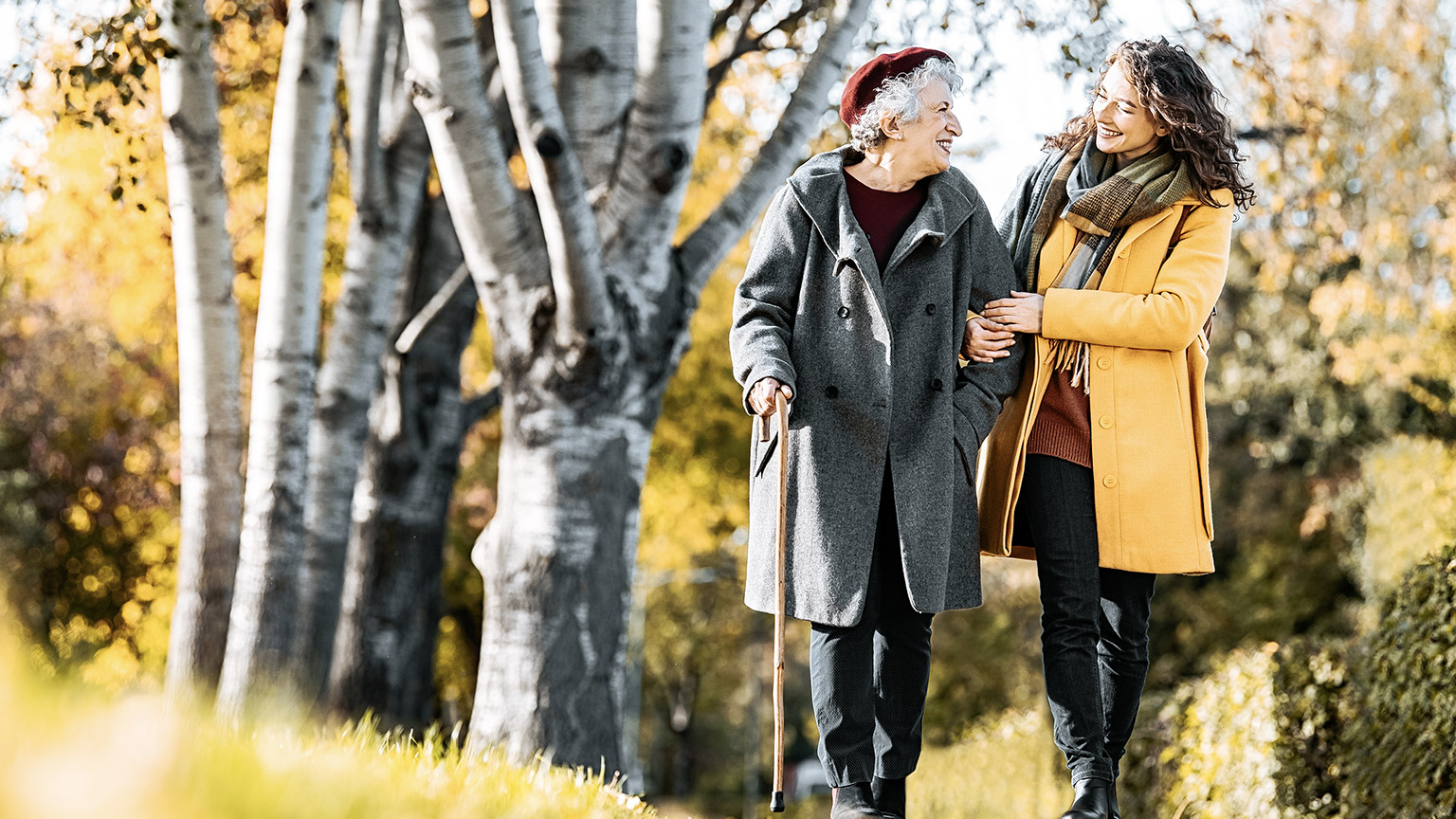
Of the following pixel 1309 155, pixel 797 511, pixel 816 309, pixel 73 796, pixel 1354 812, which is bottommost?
pixel 1354 812

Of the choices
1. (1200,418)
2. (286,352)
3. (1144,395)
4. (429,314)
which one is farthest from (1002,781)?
(1144,395)

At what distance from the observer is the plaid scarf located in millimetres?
3982

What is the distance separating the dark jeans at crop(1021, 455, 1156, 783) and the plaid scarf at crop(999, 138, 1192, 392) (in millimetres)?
355

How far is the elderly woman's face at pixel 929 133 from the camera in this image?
3.98m

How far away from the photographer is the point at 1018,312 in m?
4.02

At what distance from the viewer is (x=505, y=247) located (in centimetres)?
592

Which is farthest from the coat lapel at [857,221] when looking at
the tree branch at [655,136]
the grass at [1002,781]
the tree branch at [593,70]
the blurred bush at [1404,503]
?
the grass at [1002,781]

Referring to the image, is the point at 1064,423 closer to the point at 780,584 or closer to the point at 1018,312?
the point at 1018,312

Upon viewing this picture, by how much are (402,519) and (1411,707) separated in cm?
693

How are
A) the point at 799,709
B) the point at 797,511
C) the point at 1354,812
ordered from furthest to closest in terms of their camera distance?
the point at 799,709 → the point at 1354,812 → the point at 797,511

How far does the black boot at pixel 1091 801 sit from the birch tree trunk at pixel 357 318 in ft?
18.7

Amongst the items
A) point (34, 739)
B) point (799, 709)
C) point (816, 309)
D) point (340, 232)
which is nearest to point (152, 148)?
point (340, 232)

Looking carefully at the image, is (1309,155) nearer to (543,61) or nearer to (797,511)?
(543,61)

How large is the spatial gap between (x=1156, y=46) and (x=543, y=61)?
2.65 metres
